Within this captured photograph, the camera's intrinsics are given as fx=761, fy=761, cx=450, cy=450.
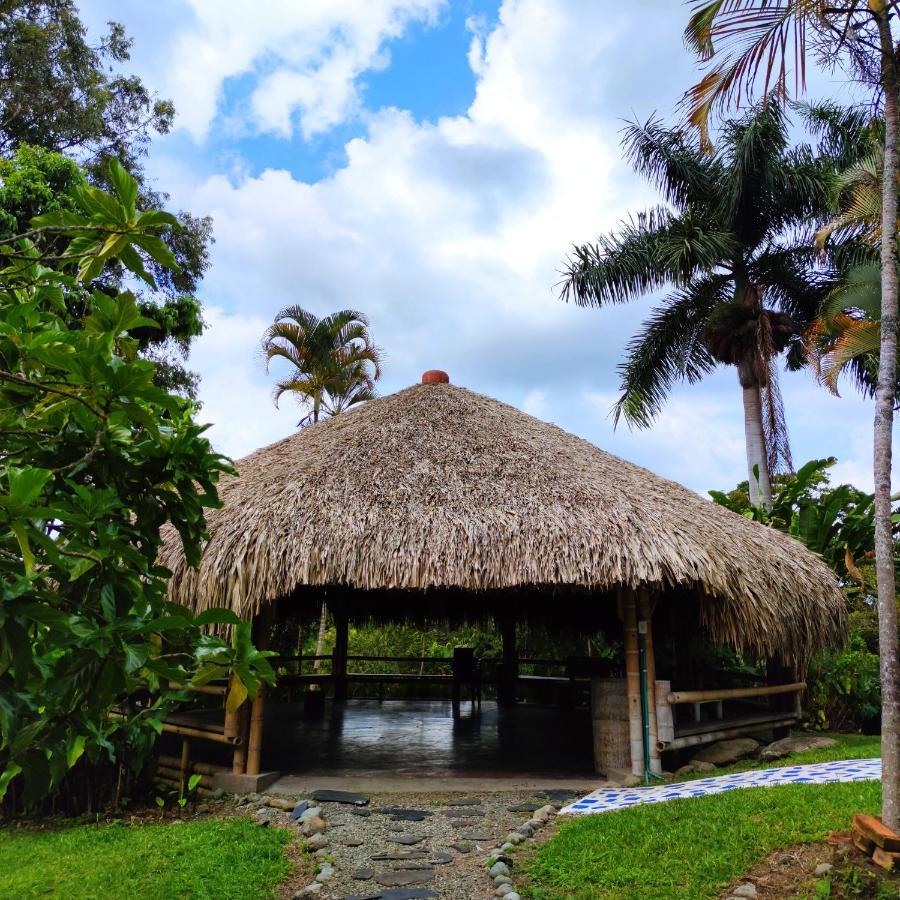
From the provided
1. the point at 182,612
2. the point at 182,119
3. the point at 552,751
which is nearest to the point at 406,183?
the point at 552,751

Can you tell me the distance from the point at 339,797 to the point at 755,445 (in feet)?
33.6

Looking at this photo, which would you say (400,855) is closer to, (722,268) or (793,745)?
(793,745)

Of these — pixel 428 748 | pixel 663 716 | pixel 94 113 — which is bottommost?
pixel 428 748

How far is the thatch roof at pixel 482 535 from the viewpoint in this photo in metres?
6.21

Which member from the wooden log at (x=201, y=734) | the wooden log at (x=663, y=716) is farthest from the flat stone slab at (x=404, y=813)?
the wooden log at (x=663, y=716)

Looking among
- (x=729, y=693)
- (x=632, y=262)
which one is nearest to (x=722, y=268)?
(x=632, y=262)

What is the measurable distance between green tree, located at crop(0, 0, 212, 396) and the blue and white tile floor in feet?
32.2

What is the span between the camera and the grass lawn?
373 centimetres

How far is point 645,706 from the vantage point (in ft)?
21.3

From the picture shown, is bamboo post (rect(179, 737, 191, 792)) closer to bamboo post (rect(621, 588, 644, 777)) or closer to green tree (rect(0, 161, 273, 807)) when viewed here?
bamboo post (rect(621, 588, 644, 777))

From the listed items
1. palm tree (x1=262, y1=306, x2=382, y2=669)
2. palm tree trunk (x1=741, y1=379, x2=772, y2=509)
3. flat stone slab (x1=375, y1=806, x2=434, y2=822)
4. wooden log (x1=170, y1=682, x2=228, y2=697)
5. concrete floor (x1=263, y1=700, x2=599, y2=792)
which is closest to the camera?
wooden log (x1=170, y1=682, x2=228, y2=697)

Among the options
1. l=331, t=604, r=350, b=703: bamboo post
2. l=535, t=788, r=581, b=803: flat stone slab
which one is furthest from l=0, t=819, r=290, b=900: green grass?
l=331, t=604, r=350, b=703: bamboo post

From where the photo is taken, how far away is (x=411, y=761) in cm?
742

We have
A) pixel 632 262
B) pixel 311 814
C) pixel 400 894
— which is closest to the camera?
pixel 400 894
